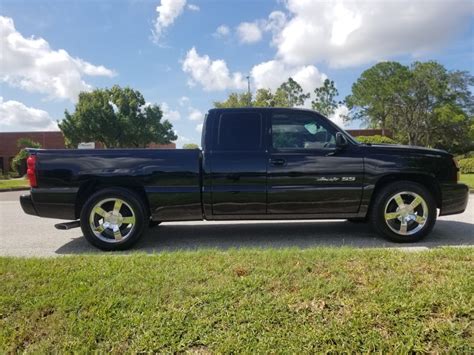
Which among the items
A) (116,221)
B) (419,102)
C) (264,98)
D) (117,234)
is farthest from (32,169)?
(419,102)

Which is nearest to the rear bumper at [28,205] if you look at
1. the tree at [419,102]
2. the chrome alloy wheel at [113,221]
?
the chrome alloy wheel at [113,221]

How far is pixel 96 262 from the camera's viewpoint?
152 inches

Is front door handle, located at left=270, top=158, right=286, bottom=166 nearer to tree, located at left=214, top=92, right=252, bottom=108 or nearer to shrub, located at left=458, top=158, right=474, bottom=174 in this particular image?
shrub, located at left=458, top=158, right=474, bottom=174

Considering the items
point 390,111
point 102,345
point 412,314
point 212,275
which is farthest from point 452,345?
point 390,111

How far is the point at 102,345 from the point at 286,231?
12.8 ft

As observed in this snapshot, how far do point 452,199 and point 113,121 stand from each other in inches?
1637

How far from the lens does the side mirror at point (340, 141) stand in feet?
16.4

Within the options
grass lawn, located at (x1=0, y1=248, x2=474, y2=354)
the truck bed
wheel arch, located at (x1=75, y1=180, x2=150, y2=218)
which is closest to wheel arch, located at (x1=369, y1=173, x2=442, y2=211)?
grass lawn, located at (x1=0, y1=248, x2=474, y2=354)

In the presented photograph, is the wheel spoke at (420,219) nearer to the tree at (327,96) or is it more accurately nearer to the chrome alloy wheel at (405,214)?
the chrome alloy wheel at (405,214)

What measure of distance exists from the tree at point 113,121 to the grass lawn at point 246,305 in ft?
134

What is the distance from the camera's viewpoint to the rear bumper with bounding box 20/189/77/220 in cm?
495

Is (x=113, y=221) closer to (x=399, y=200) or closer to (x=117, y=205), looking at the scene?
(x=117, y=205)

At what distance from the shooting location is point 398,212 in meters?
5.10

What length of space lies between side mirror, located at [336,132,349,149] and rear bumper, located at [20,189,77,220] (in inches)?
142
